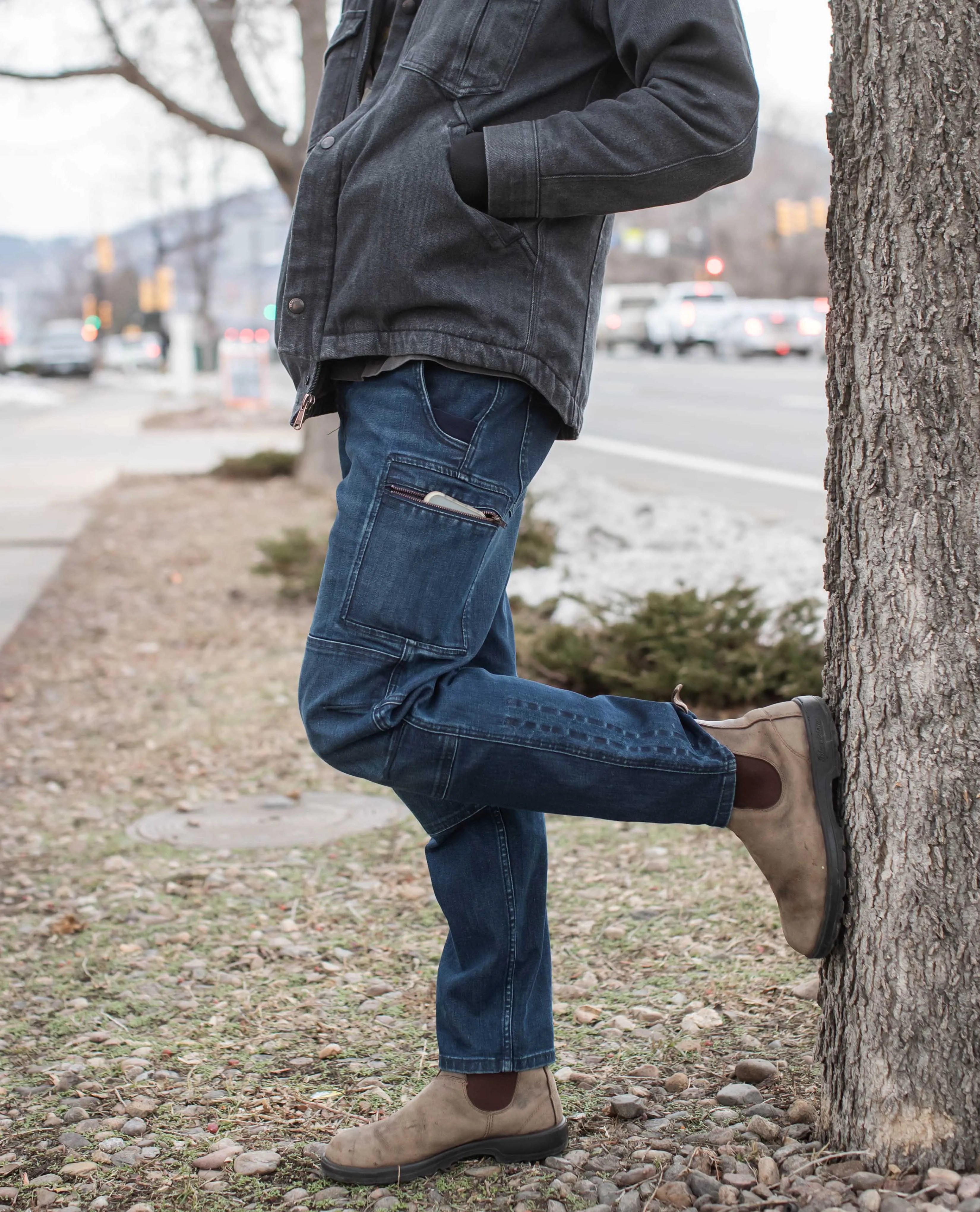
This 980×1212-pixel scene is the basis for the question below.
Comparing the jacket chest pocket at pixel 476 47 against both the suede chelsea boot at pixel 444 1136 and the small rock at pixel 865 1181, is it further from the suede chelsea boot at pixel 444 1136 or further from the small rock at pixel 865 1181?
the small rock at pixel 865 1181

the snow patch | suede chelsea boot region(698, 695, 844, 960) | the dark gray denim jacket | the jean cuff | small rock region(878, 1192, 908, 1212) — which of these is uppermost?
the dark gray denim jacket

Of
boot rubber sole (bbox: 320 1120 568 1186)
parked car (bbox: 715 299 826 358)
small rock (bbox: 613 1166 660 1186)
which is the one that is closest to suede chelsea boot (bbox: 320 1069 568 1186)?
boot rubber sole (bbox: 320 1120 568 1186)

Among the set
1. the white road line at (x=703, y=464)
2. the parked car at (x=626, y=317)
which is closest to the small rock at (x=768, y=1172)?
the white road line at (x=703, y=464)

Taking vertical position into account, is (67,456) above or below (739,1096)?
above

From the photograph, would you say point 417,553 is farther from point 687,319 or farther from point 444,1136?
point 687,319

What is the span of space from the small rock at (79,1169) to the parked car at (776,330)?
2888cm

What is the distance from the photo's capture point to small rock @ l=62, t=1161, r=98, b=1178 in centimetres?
204

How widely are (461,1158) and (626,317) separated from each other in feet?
128

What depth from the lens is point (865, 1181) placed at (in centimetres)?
177

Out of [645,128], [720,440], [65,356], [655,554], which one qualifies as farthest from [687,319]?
[645,128]

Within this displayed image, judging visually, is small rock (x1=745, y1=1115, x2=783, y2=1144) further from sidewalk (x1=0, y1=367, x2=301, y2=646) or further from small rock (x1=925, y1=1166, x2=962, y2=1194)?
sidewalk (x1=0, y1=367, x2=301, y2=646)

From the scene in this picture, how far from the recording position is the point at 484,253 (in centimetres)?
178

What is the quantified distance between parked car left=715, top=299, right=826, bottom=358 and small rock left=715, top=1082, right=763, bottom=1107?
2853 cm

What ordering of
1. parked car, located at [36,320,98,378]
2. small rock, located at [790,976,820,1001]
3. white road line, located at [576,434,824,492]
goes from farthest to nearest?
parked car, located at [36,320,98,378]
white road line, located at [576,434,824,492]
small rock, located at [790,976,820,1001]
